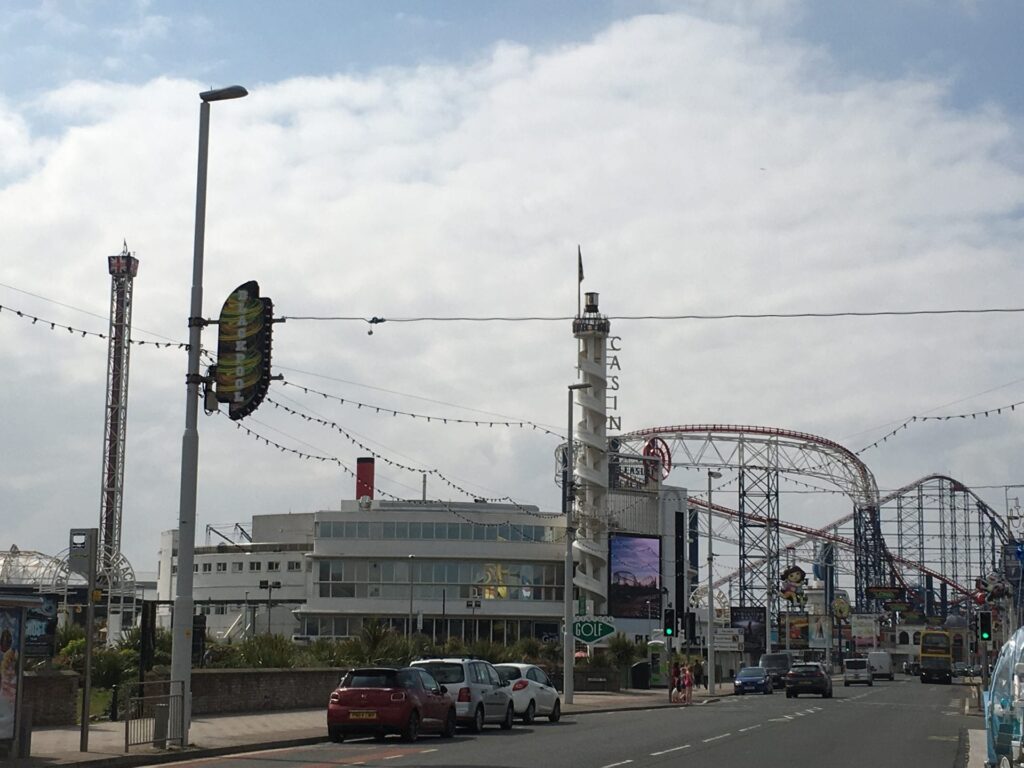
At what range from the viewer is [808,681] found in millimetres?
58094

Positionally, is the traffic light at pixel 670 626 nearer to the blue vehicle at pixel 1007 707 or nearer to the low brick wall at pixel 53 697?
the low brick wall at pixel 53 697

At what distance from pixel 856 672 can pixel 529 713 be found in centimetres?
5114

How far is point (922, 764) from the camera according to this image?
22.2 meters

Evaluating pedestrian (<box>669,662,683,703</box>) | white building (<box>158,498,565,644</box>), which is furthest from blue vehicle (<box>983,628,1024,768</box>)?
white building (<box>158,498,565,644</box>)

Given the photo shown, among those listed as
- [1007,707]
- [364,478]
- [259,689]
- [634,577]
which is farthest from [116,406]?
[1007,707]

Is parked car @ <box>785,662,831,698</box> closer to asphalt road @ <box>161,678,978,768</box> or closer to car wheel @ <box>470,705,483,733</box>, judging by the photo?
asphalt road @ <box>161,678,978,768</box>

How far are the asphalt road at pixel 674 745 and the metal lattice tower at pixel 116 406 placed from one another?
88.4 metres

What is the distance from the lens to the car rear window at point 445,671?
2947 centimetres

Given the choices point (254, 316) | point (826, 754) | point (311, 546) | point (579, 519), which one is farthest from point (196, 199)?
point (311, 546)

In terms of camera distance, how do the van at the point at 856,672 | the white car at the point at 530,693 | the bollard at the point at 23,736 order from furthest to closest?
the van at the point at 856,672 < the white car at the point at 530,693 < the bollard at the point at 23,736

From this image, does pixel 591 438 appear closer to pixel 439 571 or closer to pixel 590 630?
pixel 439 571

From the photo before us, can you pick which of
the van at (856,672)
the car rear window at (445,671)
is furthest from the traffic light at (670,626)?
the van at (856,672)

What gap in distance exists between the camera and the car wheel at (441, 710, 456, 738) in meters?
27.6

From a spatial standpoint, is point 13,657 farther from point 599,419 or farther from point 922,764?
point 599,419
